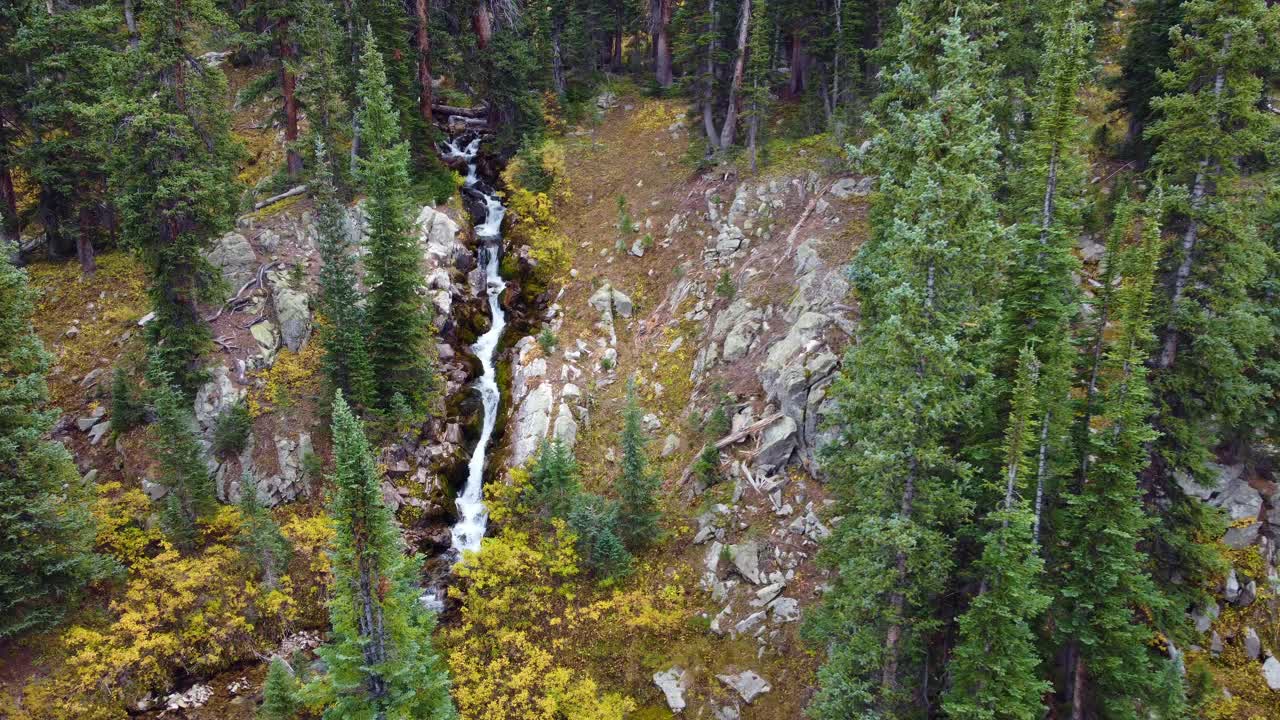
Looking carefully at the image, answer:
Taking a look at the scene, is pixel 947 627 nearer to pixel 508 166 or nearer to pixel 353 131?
pixel 353 131

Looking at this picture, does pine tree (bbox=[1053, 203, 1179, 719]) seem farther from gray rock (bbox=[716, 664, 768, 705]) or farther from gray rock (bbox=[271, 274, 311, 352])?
gray rock (bbox=[271, 274, 311, 352])

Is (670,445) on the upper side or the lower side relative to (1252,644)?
lower

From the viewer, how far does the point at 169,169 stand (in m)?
22.4

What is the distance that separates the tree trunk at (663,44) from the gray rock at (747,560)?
103ft

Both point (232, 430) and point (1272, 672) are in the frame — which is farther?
point (232, 430)

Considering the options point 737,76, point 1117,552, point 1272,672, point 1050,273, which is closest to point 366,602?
point 1117,552

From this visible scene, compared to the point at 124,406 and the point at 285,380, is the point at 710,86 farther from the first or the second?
the point at 124,406

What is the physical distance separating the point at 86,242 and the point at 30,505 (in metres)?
15.0

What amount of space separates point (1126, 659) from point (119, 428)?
1190 inches

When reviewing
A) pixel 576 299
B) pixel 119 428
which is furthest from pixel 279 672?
pixel 576 299

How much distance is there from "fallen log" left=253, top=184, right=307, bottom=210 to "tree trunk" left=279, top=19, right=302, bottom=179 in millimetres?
715

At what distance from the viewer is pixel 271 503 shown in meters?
22.6

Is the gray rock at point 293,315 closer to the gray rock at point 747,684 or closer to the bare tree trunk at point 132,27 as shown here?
the bare tree trunk at point 132,27

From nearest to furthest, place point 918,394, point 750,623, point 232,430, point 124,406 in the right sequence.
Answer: point 918,394
point 750,623
point 124,406
point 232,430
